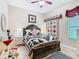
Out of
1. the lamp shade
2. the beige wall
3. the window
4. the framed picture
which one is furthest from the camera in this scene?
the framed picture

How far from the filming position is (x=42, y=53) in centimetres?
232

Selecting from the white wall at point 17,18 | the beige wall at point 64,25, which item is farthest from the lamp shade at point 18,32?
the beige wall at point 64,25

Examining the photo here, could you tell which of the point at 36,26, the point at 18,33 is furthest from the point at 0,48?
the point at 36,26

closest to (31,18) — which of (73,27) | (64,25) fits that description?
(64,25)

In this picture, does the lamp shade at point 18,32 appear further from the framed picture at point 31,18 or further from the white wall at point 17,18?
the framed picture at point 31,18

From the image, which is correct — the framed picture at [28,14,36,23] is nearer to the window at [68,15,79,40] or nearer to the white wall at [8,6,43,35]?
the white wall at [8,6,43,35]

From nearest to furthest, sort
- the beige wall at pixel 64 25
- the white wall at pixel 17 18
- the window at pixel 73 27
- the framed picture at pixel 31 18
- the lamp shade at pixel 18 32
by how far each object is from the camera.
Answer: the window at pixel 73 27 < the beige wall at pixel 64 25 < the white wall at pixel 17 18 < the lamp shade at pixel 18 32 < the framed picture at pixel 31 18

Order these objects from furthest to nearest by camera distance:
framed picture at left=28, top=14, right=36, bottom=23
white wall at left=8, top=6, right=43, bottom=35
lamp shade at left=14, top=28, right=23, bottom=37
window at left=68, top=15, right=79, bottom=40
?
framed picture at left=28, top=14, right=36, bottom=23 → lamp shade at left=14, top=28, right=23, bottom=37 → white wall at left=8, top=6, right=43, bottom=35 → window at left=68, top=15, right=79, bottom=40

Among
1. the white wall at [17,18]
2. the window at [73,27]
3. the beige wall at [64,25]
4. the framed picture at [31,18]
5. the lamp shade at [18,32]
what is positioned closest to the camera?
the window at [73,27]

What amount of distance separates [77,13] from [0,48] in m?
4.09

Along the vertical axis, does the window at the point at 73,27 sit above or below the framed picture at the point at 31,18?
below

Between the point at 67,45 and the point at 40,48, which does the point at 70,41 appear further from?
the point at 40,48

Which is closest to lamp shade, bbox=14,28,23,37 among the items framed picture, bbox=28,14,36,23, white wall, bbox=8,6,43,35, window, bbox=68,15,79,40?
white wall, bbox=8,6,43,35

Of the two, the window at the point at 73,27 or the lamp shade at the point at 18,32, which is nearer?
the window at the point at 73,27
